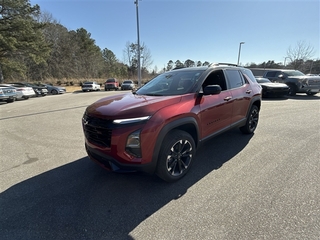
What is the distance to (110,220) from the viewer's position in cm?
208

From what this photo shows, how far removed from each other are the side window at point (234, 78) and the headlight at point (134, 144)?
104 inches

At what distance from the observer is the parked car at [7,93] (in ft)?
40.9

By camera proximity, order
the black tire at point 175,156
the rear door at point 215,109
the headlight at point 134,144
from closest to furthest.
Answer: the headlight at point 134,144
the black tire at point 175,156
the rear door at point 215,109

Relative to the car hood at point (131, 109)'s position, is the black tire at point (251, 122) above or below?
below

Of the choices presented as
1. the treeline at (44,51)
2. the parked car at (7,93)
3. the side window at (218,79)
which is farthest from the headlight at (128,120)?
the treeline at (44,51)

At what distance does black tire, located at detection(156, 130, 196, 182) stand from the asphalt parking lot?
169mm

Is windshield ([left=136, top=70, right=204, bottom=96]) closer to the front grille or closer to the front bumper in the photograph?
the front grille

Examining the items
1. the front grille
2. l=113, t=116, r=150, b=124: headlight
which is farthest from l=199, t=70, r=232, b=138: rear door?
the front grille

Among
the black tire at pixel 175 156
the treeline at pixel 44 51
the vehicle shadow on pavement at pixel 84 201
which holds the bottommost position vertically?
the vehicle shadow on pavement at pixel 84 201

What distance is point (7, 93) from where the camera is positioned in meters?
12.8

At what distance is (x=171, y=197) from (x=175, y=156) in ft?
1.97

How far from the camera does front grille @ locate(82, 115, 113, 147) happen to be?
2328mm

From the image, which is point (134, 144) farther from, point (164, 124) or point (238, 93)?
point (238, 93)

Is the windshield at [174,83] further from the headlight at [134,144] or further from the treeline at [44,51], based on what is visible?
the treeline at [44,51]
